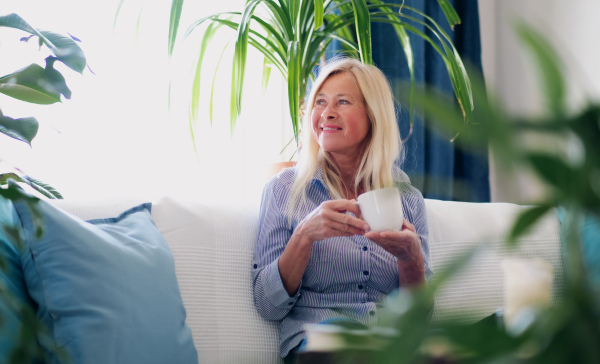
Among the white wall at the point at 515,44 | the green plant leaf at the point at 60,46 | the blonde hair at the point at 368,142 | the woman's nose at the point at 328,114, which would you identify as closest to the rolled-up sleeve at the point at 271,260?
the blonde hair at the point at 368,142

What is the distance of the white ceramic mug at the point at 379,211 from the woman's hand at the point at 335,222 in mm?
67

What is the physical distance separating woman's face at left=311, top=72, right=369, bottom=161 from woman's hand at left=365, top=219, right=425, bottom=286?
0.39 metres

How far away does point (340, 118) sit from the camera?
1.72 metres

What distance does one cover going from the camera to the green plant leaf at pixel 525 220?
0.20 metres

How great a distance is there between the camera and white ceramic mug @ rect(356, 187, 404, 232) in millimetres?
1213

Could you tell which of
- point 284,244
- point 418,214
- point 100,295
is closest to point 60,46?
point 100,295

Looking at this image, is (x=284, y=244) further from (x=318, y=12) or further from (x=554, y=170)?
(x=554, y=170)

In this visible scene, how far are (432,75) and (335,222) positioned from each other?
1.73 m

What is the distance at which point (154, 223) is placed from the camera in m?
1.49

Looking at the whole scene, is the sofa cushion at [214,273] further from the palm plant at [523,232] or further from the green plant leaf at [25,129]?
the palm plant at [523,232]

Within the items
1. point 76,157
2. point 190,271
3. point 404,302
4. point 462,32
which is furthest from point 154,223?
point 462,32

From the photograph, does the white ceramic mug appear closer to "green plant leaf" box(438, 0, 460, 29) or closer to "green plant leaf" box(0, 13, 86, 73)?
"green plant leaf" box(0, 13, 86, 73)

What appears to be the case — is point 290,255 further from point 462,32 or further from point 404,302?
point 462,32

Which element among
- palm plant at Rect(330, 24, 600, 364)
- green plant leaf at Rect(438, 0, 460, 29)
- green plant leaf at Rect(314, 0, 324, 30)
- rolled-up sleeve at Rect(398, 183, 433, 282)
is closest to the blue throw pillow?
rolled-up sleeve at Rect(398, 183, 433, 282)
